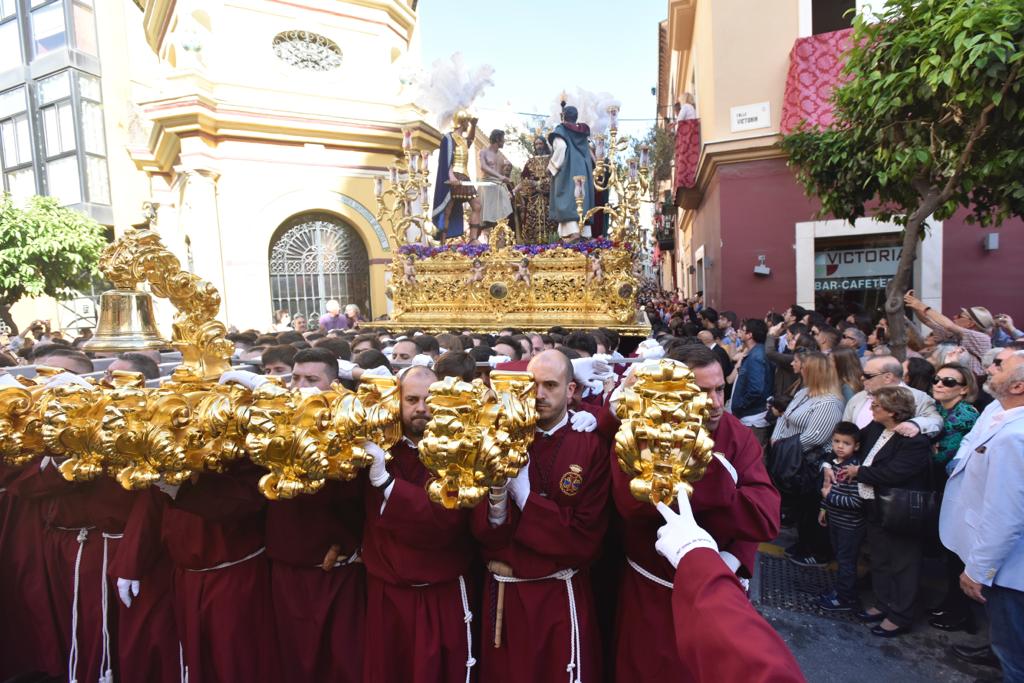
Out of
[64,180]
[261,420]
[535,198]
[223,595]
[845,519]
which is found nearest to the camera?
[261,420]

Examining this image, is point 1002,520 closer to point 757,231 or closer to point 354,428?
point 354,428

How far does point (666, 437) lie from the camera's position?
5.61 ft

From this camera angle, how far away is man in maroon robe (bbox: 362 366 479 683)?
2.28 m

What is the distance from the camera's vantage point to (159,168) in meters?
15.9

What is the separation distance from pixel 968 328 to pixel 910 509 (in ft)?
10.2

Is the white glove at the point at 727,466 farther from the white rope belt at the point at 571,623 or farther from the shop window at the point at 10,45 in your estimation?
the shop window at the point at 10,45

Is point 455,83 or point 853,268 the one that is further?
point 853,268

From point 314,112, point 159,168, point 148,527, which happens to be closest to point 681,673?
point 148,527

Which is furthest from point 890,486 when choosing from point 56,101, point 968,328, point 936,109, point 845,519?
point 56,101

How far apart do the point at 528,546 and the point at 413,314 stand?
7.67m

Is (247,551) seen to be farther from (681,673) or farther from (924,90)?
(924,90)

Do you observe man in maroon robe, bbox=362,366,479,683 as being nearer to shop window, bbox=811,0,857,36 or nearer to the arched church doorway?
the arched church doorway

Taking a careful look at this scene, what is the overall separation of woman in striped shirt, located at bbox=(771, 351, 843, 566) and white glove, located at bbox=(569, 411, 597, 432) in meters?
2.58

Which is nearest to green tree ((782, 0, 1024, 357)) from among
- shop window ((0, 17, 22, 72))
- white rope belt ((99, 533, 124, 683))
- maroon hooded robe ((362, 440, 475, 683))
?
maroon hooded robe ((362, 440, 475, 683))
